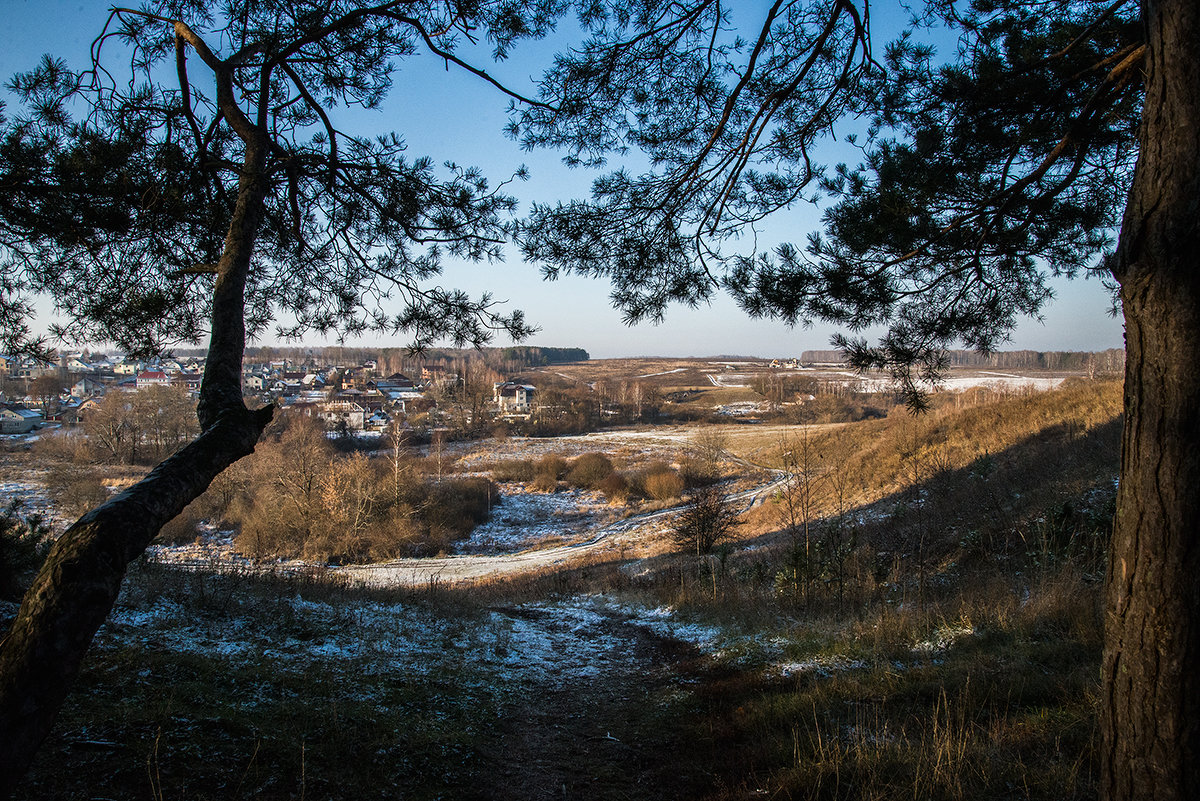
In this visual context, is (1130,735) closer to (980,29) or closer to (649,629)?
(980,29)

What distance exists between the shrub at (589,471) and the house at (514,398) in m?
19.4

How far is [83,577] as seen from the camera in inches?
69.7

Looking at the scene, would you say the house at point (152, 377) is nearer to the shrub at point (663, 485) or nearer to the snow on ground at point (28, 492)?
the snow on ground at point (28, 492)

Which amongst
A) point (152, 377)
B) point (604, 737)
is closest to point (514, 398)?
point (152, 377)

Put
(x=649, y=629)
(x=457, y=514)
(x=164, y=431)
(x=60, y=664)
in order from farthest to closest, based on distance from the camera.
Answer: (x=164, y=431) < (x=457, y=514) < (x=649, y=629) < (x=60, y=664)

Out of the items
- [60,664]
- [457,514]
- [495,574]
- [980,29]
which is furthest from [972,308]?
[457,514]

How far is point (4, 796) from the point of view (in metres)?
1.44

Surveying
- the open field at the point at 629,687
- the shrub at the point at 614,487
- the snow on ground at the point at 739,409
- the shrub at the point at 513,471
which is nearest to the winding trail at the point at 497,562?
the shrub at the point at 614,487

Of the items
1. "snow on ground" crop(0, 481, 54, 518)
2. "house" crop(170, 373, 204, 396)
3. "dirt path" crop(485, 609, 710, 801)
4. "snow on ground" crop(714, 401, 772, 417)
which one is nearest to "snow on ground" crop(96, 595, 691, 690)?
"dirt path" crop(485, 609, 710, 801)

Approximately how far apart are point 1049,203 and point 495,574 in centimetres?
1948

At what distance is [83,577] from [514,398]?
69206 mm

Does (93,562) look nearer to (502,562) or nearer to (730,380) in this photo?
(502,562)

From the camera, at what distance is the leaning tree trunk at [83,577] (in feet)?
5.14

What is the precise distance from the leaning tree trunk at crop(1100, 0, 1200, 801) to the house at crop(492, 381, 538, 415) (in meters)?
60.2
